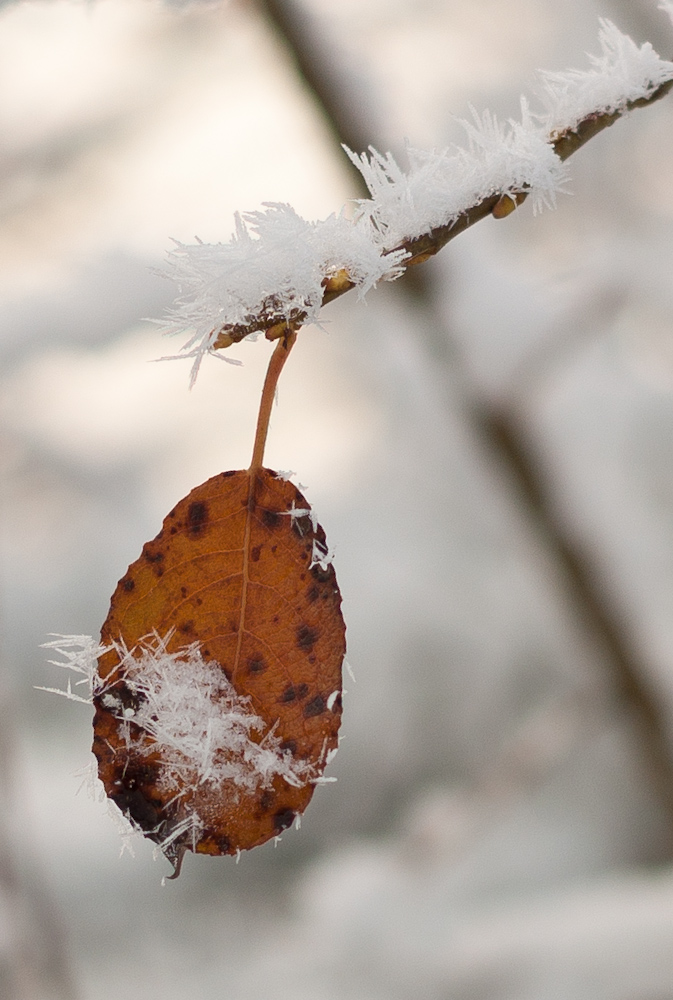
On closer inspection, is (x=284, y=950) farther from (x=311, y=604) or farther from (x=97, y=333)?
(x=311, y=604)

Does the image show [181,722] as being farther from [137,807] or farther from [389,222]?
[389,222]

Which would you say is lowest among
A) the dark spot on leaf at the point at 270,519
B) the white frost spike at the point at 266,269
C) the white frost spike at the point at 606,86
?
the dark spot on leaf at the point at 270,519

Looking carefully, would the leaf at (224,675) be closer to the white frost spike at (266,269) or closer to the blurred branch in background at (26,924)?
the white frost spike at (266,269)

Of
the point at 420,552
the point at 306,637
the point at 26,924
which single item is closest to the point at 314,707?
the point at 306,637

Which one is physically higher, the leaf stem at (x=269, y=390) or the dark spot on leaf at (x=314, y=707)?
the leaf stem at (x=269, y=390)

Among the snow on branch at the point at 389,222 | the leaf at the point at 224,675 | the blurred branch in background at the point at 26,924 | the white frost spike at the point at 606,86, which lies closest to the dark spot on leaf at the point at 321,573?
the leaf at the point at 224,675

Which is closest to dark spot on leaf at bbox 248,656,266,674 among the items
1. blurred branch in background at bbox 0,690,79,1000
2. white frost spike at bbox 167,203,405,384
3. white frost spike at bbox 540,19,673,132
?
white frost spike at bbox 167,203,405,384
